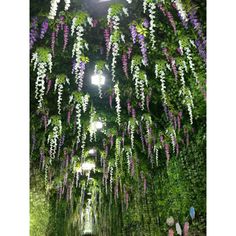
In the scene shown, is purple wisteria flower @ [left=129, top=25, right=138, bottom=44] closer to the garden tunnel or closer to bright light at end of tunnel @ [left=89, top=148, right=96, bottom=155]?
the garden tunnel

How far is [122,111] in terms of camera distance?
357 cm

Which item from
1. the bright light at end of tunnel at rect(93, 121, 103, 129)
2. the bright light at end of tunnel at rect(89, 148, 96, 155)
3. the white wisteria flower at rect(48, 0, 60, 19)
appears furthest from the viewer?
the bright light at end of tunnel at rect(89, 148, 96, 155)

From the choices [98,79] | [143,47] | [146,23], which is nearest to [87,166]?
[98,79]

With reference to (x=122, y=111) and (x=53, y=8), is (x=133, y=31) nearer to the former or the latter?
(x=53, y=8)

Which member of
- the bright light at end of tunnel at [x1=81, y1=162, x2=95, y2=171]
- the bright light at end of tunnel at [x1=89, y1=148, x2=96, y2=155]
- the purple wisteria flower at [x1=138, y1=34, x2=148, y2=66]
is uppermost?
the purple wisteria flower at [x1=138, y1=34, x2=148, y2=66]

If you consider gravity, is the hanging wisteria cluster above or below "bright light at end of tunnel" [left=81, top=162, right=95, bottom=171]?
above

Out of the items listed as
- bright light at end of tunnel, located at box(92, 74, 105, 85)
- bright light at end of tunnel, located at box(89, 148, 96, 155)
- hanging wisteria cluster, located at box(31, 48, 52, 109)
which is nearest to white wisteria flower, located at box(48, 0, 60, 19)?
hanging wisteria cluster, located at box(31, 48, 52, 109)

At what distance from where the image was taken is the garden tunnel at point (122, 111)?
2.79m

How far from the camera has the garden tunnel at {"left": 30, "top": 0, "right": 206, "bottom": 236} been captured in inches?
110

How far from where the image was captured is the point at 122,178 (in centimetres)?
465

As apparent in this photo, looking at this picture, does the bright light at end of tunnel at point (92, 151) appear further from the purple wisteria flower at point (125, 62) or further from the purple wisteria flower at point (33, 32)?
the purple wisteria flower at point (33, 32)
